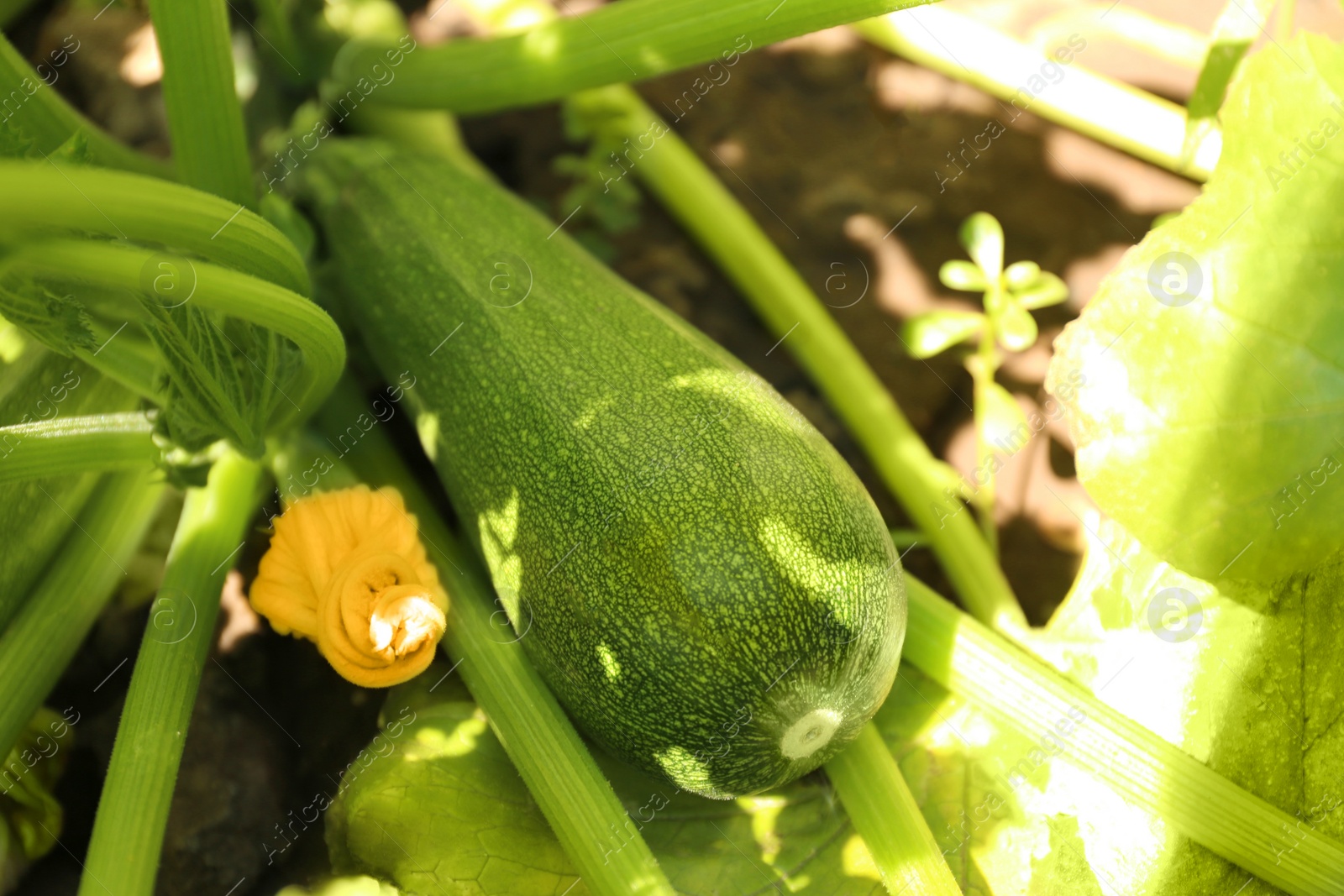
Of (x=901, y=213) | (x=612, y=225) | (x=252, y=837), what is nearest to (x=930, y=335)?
(x=901, y=213)

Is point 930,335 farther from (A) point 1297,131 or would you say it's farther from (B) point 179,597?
(B) point 179,597

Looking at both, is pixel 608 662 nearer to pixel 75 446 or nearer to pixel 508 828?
pixel 508 828

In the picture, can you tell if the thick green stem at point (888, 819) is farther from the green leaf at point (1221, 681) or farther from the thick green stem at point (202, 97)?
the thick green stem at point (202, 97)

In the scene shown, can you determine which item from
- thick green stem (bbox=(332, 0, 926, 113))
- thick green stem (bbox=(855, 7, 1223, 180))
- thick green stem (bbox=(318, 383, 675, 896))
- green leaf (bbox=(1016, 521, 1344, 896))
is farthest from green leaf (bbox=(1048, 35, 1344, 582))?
thick green stem (bbox=(318, 383, 675, 896))

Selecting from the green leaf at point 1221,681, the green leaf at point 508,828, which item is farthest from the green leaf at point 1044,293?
the green leaf at point 508,828

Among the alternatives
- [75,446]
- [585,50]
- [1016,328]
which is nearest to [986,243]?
[1016,328]

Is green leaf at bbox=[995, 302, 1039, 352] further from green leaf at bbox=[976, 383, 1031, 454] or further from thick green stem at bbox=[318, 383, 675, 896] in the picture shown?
thick green stem at bbox=[318, 383, 675, 896]
